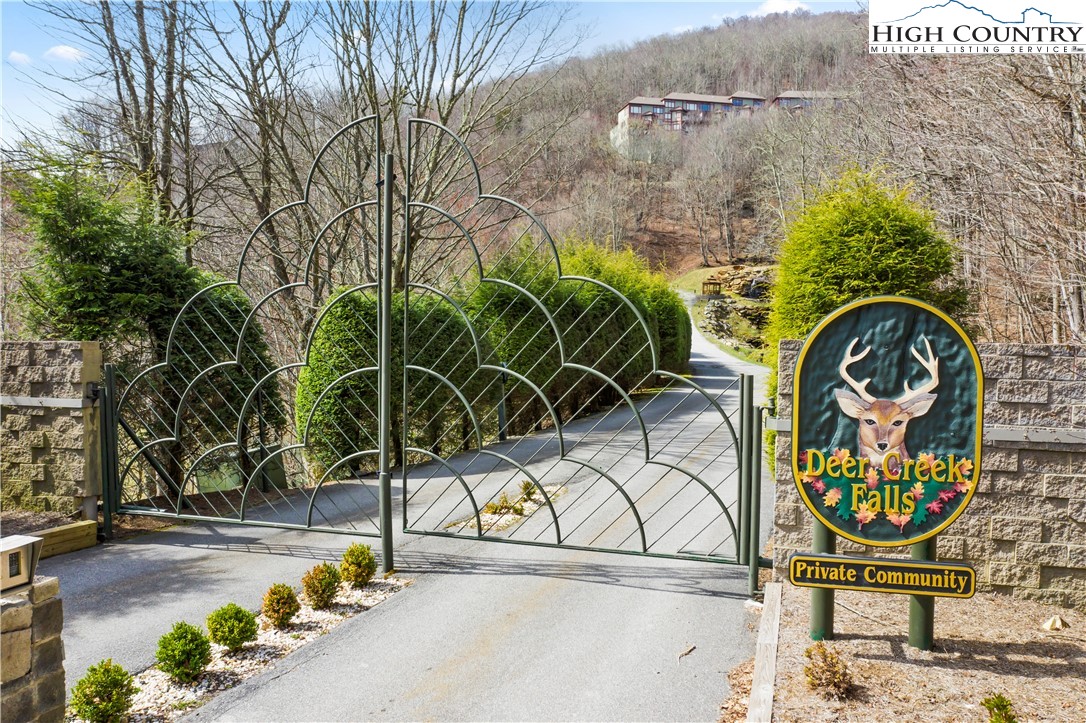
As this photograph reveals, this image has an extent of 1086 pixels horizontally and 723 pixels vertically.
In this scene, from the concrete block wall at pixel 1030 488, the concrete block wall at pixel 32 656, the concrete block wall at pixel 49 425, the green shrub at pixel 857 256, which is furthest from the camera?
the green shrub at pixel 857 256

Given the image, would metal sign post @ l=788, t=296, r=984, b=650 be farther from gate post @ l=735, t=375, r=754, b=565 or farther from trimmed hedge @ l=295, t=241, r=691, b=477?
trimmed hedge @ l=295, t=241, r=691, b=477

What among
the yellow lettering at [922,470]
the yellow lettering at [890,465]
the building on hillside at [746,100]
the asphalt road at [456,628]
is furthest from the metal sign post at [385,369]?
the building on hillside at [746,100]

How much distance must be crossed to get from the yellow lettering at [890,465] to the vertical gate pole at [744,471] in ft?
3.60

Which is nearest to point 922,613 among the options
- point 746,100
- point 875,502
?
point 875,502

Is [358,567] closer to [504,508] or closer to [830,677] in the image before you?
[504,508]

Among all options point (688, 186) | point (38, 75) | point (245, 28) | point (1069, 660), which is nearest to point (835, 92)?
point (245, 28)

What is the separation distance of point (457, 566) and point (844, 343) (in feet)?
11.0

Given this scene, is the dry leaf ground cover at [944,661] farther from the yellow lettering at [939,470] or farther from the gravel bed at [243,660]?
the gravel bed at [243,660]

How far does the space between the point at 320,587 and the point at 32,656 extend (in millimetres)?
1791

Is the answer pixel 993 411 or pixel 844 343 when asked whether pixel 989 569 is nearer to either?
pixel 993 411

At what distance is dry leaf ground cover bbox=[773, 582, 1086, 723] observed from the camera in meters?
3.02

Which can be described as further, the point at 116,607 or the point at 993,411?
the point at 116,607

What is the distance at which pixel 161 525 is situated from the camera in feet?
22.1

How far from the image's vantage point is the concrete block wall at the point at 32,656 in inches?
115
